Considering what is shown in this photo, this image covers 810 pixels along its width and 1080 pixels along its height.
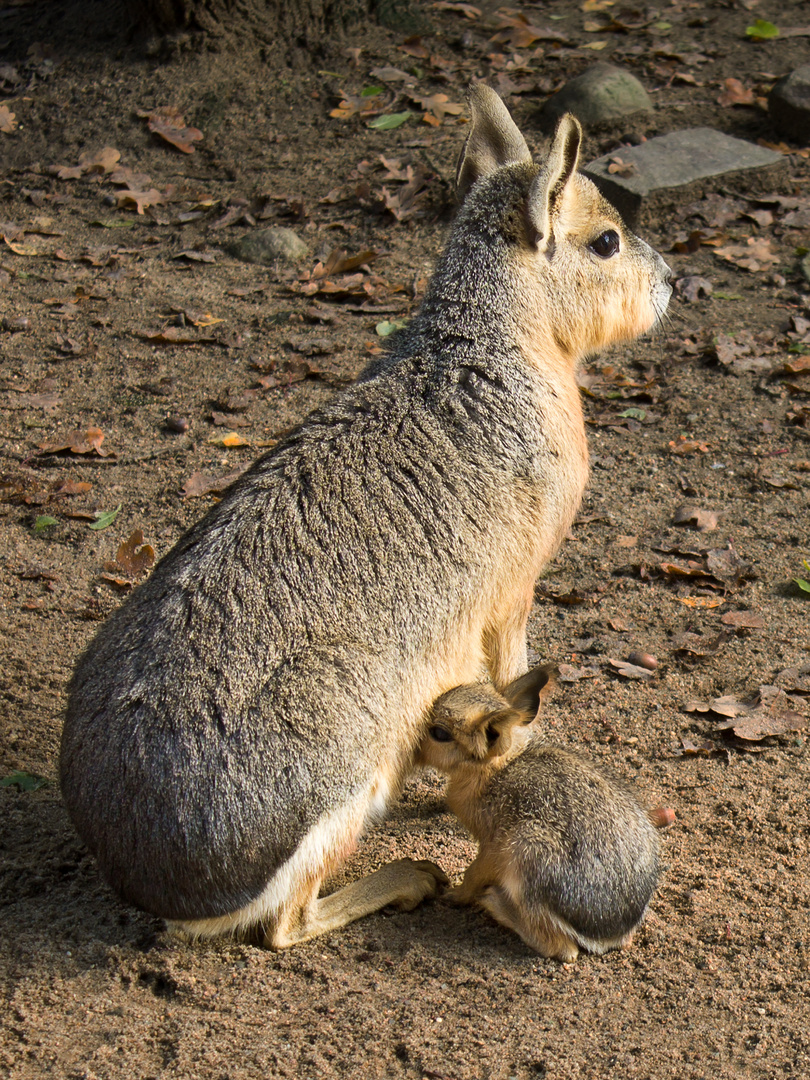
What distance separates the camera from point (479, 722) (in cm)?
391

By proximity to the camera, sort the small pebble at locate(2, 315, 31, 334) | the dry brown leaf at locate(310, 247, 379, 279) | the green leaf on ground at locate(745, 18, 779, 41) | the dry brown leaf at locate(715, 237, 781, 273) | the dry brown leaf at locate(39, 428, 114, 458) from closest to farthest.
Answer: the dry brown leaf at locate(39, 428, 114, 458) < the small pebble at locate(2, 315, 31, 334) < the dry brown leaf at locate(715, 237, 781, 273) < the dry brown leaf at locate(310, 247, 379, 279) < the green leaf on ground at locate(745, 18, 779, 41)

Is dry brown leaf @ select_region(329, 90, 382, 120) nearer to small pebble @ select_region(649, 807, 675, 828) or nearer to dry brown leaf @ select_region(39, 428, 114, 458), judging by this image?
dry brown leaf @ select_region(39, 428, 114, 458)

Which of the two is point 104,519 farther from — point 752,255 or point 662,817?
point 752,255

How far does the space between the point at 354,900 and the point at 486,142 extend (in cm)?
312

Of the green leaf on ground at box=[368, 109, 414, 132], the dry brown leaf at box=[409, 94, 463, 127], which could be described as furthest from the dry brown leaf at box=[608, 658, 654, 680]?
the green leaf on ground at box=[368, 109, 414, 132]

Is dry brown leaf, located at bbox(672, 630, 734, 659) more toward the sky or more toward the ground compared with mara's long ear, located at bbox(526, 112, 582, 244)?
more toward the ground

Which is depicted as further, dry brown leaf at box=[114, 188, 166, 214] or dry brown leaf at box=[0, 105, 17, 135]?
dry brown leaf at box=[0, 105, 17, 135]

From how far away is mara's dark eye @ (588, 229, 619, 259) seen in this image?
14.7 feet

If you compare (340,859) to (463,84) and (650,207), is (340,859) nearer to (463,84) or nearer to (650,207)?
(650,207)

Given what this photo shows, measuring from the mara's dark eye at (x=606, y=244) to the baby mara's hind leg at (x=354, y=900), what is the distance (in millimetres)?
2495

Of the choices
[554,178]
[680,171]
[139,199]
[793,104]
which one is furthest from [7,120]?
[554,178]

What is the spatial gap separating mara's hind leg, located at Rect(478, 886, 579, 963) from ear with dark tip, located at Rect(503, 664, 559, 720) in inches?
24.9

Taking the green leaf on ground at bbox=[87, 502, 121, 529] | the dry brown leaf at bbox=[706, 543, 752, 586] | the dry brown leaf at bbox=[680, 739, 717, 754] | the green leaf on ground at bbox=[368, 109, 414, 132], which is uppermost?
the green leaf on ground at bbox=[368, 109, 414, 132]

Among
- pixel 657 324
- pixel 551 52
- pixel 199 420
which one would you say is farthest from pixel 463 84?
pixel 657 324
